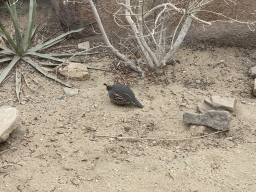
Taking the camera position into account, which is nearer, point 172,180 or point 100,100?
point 172,180

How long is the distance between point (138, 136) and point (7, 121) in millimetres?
1477

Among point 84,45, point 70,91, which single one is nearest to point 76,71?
point 70,91

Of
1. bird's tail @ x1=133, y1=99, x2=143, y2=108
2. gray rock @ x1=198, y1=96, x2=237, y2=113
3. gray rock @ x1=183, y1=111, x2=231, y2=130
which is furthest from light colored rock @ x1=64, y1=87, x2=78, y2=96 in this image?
gray rock @ x1=198, y1=96, x2=237, y2=113

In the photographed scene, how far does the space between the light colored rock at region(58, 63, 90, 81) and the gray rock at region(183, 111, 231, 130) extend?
1764 millimetres

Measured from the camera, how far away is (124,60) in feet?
15.0

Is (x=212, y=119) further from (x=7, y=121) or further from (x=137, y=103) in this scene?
(x=7, y=121)

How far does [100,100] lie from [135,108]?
1.71 feet

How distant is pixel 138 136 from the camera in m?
3.44

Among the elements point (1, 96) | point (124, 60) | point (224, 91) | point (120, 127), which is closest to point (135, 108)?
point (120, 127)

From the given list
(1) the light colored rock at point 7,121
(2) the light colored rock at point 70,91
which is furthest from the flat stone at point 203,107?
(1) the light colored rock at point 7,121

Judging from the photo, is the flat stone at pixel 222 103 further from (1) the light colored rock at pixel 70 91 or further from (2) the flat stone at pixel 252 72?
(1) the light colored rock at pixel 70 91

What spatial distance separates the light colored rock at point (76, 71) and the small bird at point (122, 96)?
70 cm

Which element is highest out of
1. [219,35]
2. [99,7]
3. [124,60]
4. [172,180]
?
[99,7]

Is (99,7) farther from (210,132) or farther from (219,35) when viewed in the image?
(210,132)
